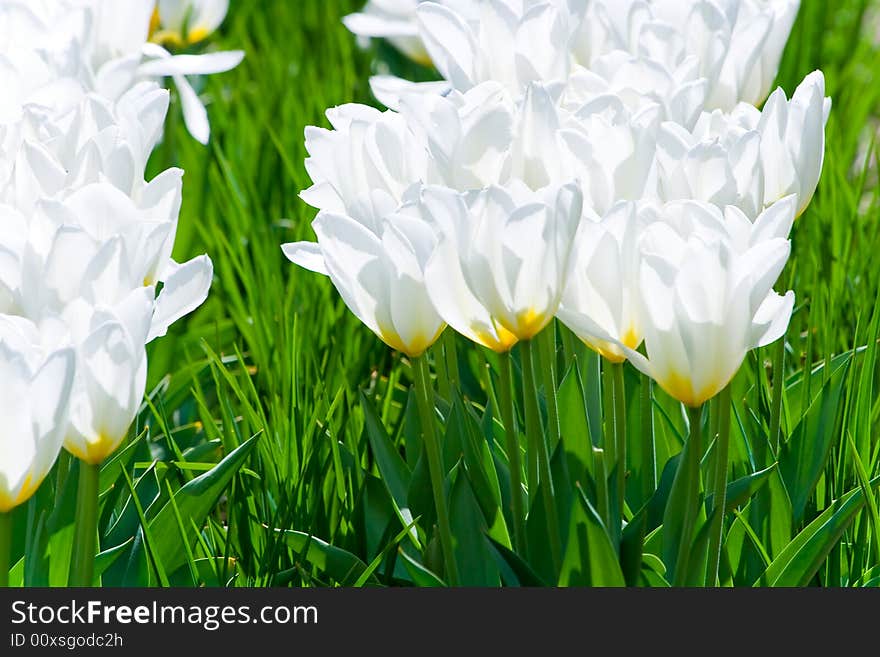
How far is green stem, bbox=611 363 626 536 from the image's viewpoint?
0.85 metres

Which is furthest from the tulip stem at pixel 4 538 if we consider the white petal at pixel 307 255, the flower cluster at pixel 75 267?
the white petal at pixel 307 255

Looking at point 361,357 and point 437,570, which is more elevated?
point 361,357

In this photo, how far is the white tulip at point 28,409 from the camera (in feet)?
2.21

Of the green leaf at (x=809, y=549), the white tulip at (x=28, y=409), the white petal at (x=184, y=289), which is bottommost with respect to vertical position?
the green leaf at (x=809, y=549)

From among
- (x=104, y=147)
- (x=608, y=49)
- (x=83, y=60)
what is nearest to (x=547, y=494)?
(x=104, y=147)

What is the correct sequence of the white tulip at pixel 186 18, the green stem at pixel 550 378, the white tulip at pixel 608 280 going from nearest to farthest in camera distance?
the white tulip at pixel 608 280, the green stem at pixel 550 378, the white tulip at pixel 186 18

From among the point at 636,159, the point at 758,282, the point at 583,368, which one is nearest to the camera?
the point at 758,282

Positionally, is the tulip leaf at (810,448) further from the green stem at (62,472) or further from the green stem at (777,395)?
the green stem at (62,472)

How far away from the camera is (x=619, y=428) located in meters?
0.90

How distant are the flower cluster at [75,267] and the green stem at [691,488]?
0.33 m

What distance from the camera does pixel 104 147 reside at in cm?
91

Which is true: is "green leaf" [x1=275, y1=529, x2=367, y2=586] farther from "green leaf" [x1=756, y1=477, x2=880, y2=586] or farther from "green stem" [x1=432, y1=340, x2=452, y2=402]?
"green leaf" [x1=756, y1=477, x2=880, y2=586]

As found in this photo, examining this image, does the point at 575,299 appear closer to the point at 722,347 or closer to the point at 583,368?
the point at 722,347

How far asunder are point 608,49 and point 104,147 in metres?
0.54
